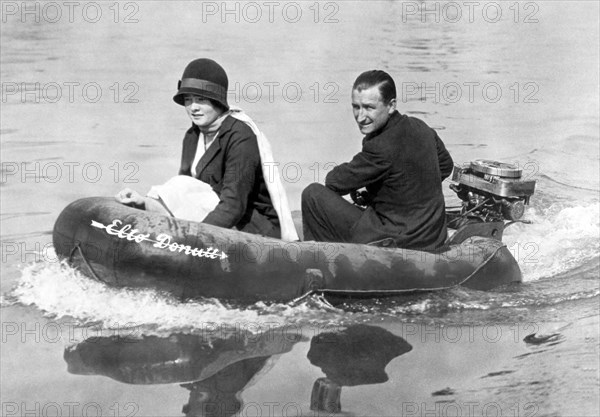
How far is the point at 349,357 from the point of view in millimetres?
5836

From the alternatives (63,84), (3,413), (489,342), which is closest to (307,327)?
(489,342)

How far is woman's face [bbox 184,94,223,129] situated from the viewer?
6488 millimetres

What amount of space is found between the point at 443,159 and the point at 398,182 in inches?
24.3

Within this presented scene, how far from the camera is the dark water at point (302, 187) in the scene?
17.9 feet

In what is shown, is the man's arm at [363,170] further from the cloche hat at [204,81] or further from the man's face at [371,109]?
the cloche hat at [204,81]

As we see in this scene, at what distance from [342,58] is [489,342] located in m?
10.4

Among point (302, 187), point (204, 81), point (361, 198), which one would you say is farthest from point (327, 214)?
point (302, 187)

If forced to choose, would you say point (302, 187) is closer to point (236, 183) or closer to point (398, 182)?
point (398, 182)

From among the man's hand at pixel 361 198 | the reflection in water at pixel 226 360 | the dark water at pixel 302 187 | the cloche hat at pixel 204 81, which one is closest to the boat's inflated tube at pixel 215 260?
the dark water at pixel 302 187

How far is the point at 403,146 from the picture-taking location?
653cm

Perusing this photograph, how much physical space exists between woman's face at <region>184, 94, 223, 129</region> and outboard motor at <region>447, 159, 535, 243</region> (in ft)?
5.92

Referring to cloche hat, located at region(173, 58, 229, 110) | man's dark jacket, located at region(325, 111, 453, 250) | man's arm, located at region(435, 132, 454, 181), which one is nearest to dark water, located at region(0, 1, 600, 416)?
man's dark jacket, located at region(325, 111, 453, 250)

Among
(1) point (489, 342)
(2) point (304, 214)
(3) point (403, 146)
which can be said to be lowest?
(1) point (489, 342)

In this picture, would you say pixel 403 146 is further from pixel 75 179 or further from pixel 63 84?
pixel 63 84
